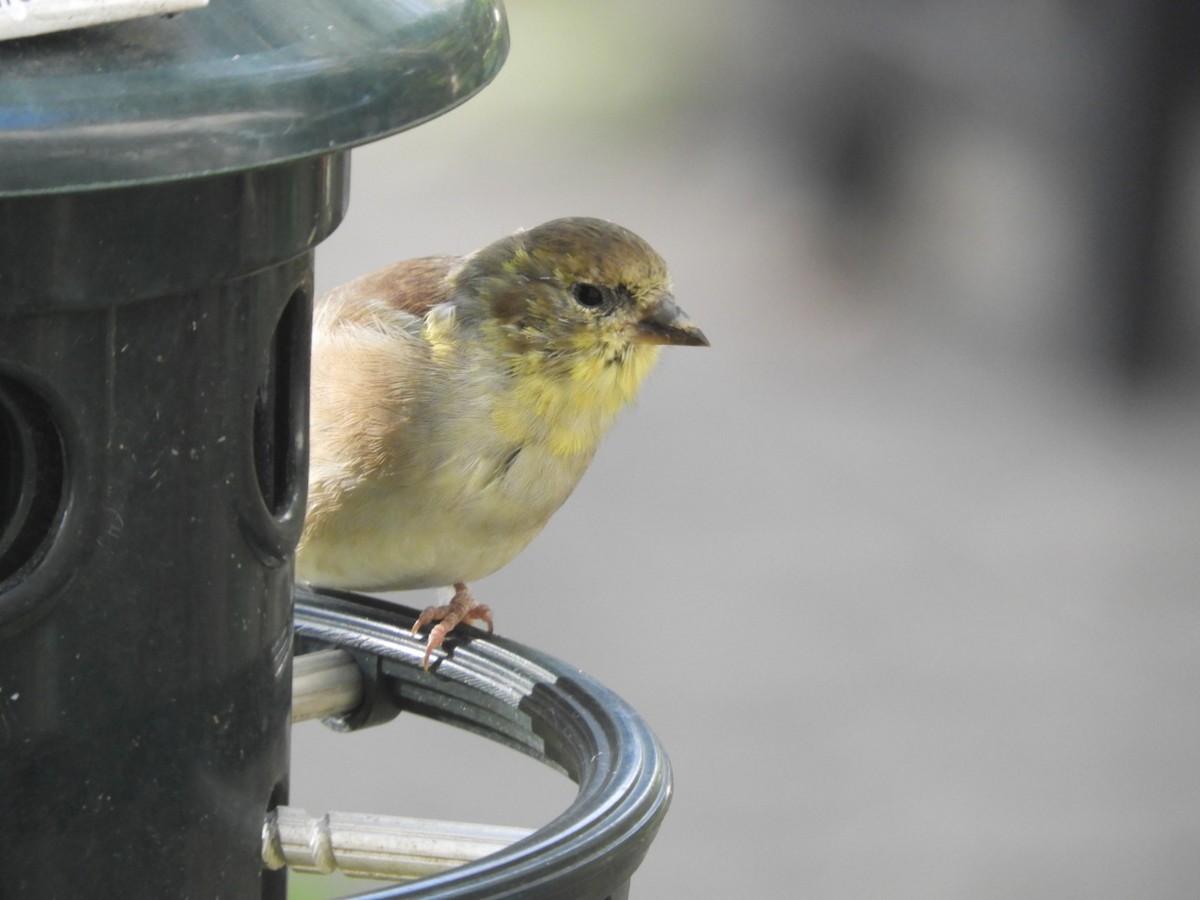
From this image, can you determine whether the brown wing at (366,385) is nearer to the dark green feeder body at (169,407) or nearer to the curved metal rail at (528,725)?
the curved metal rail at (528,725)

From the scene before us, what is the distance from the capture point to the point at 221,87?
54.5 inches

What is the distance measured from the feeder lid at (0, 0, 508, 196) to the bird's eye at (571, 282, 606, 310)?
5.00 feet

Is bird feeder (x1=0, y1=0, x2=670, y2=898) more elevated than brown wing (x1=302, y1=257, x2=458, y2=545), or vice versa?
bird feeder (x1=0, y1=0, x2=670, y2=898)

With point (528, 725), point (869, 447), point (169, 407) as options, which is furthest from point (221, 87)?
point (869, 447)

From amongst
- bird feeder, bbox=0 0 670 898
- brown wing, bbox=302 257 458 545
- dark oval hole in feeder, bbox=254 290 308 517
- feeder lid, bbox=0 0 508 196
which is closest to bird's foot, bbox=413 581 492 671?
brown wing, bbox=302 257 458 545

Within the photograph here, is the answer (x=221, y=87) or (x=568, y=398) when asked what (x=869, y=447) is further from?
(x=221, y=87)

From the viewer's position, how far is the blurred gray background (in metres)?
5.68

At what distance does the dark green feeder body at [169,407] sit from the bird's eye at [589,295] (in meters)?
1.16

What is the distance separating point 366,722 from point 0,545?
0.90 meters

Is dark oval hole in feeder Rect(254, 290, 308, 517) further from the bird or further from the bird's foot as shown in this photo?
the bird

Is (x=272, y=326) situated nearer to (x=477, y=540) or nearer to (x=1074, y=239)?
(x=477, y=540)

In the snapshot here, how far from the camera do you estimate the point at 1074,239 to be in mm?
8430

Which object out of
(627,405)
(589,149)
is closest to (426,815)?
(627,405)

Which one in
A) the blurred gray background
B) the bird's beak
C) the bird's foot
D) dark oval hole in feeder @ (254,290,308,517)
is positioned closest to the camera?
dark oval hole in feeder @ (254,290,308,517)
